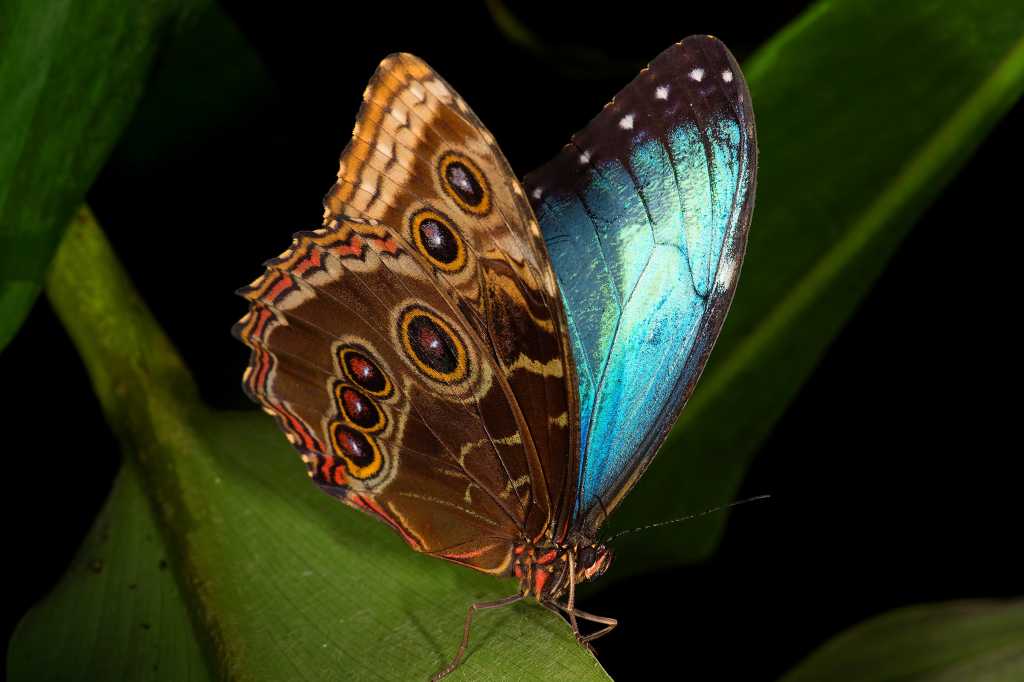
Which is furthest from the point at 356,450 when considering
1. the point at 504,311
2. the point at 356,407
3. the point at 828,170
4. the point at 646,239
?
the point at 828,170

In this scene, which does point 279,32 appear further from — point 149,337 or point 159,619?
point 159,619

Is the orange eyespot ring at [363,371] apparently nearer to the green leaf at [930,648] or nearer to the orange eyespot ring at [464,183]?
the orange eyespot ring at [464,183]

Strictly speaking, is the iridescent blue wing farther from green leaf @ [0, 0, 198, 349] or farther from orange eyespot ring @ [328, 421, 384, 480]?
green leaf @ [0, 0, 198, 349]

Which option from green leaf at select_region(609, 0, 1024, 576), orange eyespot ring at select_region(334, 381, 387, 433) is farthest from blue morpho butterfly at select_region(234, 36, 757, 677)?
green leaf at select_region(609, 0, 1024, 576)

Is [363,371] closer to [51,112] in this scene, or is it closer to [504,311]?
[504,311]

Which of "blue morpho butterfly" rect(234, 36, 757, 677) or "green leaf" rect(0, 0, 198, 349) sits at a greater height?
"green leaf" rect(0, 0, 198, 349)

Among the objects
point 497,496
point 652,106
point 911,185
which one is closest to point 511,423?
point 497,496

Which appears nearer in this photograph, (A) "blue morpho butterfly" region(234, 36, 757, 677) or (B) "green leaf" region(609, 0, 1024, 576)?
(A) "blue morpho butterfly" region(234, 36, 757, 677)

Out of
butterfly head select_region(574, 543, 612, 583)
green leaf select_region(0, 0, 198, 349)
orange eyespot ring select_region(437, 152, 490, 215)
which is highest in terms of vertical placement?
green leaf select_region(0, 0, 198, 349)
